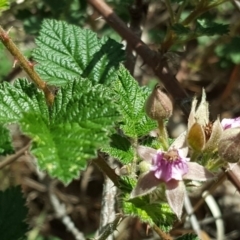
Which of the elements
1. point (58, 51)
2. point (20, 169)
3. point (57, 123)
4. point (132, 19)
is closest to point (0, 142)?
point (57, 123)

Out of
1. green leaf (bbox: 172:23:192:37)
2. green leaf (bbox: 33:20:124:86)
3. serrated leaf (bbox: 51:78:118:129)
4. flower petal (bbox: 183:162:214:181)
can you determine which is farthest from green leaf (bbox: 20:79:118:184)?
green leaf (bbox: 172:23:192:37)

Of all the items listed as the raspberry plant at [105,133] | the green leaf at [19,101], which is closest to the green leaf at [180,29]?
the raspberry plant at [105,133]

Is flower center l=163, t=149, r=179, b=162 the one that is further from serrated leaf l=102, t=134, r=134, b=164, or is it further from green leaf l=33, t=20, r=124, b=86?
green leaf l=33, t=20, r=124, b=86

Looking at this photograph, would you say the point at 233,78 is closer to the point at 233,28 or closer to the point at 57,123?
the point at 233,28

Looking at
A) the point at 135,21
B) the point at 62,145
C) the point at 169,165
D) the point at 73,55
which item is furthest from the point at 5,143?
the point at 135,21

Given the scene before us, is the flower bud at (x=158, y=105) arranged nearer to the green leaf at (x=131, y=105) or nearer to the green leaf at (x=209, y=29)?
the green leaf at (x=131, y=105)
